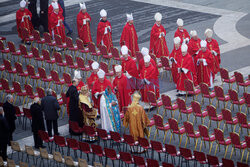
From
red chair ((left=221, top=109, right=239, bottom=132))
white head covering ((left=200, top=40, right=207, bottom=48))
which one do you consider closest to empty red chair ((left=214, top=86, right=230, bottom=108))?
red chair ((left=221, top=109, right=239, bottom=132))

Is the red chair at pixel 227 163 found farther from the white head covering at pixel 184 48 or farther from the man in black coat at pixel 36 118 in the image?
the white head covering at pixel 184 48

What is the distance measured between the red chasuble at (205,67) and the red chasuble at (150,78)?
83.2 inches

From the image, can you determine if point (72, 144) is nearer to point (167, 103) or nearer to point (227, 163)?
point (167, 103)

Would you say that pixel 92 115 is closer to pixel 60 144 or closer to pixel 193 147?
pixel 60 144

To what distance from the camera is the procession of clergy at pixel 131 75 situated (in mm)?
19844

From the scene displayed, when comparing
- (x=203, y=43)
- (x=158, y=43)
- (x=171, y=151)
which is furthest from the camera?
(x=158, y=43)

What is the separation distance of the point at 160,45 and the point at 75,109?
7.47 m

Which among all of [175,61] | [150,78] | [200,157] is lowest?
[200,157]

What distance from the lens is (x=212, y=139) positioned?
718 inches

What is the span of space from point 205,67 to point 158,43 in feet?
12.2

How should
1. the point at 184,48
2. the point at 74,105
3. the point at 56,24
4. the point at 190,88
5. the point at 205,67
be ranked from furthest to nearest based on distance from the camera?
the point at 56,24 → the point at 205,67 → the point at 184,48 → the point at 190,88 → the point at 74,105

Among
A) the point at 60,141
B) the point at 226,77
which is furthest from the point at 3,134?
the point at 226,77

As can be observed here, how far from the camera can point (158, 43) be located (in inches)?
1040

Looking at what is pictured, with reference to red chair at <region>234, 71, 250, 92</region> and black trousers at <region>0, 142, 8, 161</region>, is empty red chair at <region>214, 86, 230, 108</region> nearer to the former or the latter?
red chair at <region>234, 71, 250, 92</region>
